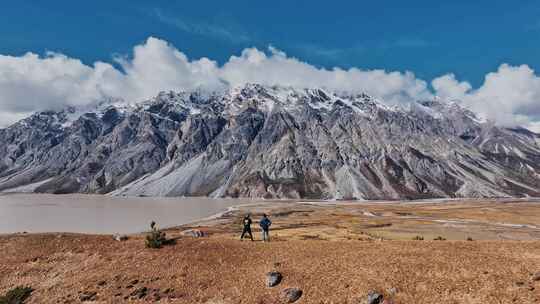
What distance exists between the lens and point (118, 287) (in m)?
30.3

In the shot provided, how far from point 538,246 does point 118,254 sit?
32.0 m

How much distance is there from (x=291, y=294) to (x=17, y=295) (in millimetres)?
19289

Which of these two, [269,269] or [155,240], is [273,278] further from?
[155,240]

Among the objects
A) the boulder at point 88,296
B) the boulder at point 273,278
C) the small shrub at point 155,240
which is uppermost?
the small shrub at point 155,240

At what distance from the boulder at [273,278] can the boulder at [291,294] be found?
140cm

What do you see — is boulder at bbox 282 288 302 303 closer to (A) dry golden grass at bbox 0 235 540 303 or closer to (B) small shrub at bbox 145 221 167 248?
(A) dry golden grass at bbox 0 235 540 303

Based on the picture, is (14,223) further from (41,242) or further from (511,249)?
(511,249)

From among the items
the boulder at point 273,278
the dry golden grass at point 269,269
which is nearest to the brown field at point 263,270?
the dry golden grass at point 269,269

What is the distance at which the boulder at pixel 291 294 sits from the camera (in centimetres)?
2630

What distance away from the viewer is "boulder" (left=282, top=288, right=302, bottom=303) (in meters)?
26.3

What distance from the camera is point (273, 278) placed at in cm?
2866

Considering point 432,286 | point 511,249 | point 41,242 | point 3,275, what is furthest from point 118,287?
point 511,249

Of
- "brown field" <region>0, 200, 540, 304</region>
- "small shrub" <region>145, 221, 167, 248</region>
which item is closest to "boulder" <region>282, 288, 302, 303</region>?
"brown field" <region>0, 200, 540, 304</region>

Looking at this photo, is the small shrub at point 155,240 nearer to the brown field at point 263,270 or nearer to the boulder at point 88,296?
the brown field at point 263,270
